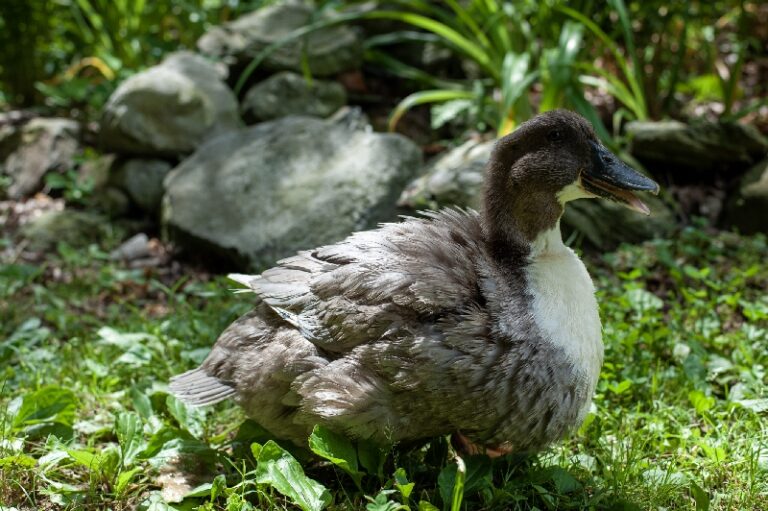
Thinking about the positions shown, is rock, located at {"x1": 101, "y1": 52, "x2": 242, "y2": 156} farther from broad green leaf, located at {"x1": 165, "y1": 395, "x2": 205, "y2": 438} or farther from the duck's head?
the duck's head

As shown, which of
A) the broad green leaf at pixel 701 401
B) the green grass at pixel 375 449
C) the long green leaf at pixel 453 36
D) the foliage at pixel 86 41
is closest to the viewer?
the green grass at pixel 375 449

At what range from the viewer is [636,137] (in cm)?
485

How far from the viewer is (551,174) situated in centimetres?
255

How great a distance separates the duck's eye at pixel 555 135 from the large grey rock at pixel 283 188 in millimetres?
1937

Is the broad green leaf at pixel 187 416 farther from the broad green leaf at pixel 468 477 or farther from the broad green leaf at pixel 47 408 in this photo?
the broad green leaf at pixel 468 477

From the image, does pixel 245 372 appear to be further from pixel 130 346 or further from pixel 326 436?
pixel 130 346

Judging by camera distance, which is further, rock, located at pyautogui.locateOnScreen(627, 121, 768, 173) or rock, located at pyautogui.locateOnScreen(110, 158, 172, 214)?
rock, located at pyautogui.locateOnScreen(110, 158, 172, 214)

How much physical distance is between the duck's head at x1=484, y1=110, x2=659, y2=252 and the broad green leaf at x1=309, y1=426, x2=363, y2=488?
841mm

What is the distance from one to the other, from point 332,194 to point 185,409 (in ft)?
6.02

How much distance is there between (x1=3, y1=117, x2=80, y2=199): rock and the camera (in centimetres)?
580

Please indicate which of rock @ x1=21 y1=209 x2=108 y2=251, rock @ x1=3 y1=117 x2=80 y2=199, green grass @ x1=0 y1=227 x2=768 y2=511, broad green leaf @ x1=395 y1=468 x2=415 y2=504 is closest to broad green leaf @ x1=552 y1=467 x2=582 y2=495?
green grass @ x1=0 y1=227 x2=768 y2=511

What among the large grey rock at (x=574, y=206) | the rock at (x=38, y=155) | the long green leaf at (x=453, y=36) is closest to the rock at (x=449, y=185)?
the large grey rock at (x=574, y=206)

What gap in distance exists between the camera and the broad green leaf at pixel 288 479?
235cm

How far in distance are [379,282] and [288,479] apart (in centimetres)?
66
